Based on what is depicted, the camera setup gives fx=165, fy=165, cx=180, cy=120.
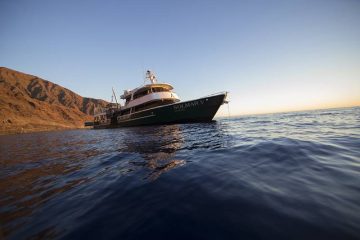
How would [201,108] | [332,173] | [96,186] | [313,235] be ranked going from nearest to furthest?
1. [313,235]
2. [332,173]
3. [96,186]
4. [201,108]

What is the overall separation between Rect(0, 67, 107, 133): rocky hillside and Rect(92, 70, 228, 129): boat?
4626cm

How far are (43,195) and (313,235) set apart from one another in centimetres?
392

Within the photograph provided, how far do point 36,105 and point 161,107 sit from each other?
264 ft

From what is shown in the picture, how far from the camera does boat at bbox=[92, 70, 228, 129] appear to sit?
55.0 ft

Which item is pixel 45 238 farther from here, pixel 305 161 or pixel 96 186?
pixel 305 161

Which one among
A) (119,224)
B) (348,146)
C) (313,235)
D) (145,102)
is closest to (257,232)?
(313,235)

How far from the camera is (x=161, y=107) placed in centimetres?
1836

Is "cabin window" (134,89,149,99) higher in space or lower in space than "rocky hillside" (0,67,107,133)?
lower

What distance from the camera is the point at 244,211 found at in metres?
1.89

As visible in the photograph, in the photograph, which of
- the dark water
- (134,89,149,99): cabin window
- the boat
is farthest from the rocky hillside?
the dark water

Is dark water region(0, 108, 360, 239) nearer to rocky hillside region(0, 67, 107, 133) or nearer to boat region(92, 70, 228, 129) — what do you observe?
boat region(92, 70, 228, 129)

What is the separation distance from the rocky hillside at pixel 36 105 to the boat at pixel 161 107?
4626cm

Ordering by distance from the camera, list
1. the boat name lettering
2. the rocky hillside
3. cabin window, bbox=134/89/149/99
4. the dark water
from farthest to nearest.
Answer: the rocky hillside, cabin window, bbox=134/89/149/99, the boat name lettering, the dark water

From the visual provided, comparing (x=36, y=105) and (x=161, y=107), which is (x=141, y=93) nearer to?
(x=161, y=107)
